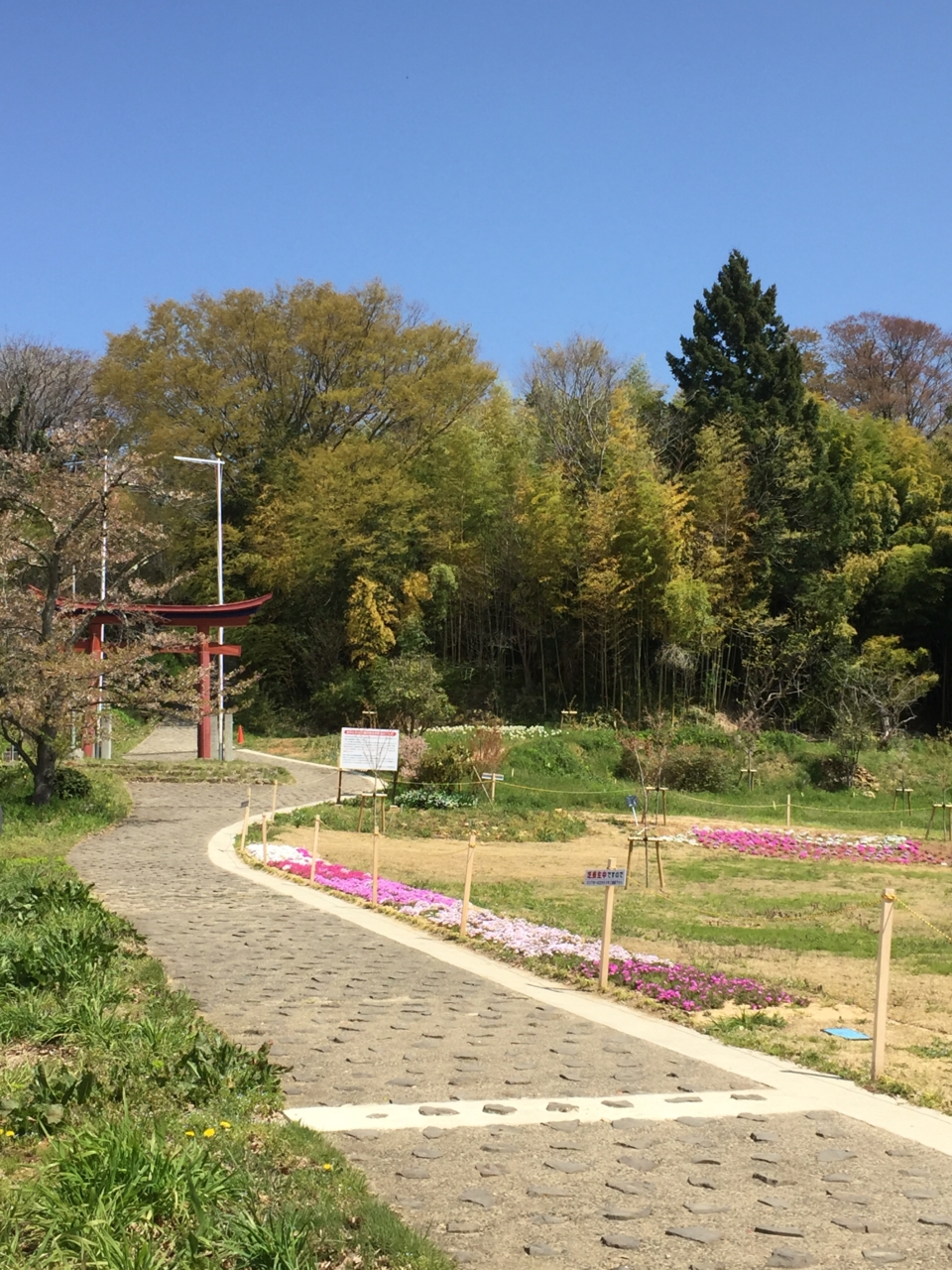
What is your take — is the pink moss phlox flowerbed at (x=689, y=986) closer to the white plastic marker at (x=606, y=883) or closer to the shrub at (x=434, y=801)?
the white plastic marker at (x=606, y=883)

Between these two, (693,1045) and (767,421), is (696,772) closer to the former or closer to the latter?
(767,421)

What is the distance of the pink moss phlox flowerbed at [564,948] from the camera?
346 inches

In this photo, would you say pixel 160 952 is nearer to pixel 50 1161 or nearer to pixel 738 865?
pixel 50 1161

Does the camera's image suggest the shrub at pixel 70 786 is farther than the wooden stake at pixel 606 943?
Yes

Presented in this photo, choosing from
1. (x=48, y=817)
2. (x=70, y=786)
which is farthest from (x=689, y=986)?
(x=70, y=786)

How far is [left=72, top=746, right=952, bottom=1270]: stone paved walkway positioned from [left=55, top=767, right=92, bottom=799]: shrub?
39.3 ft

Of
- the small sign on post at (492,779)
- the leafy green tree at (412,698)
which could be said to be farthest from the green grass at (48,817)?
the leafy green tree at (412,698)

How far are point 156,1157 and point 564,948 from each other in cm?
655

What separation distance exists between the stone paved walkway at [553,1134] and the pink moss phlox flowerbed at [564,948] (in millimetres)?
1008

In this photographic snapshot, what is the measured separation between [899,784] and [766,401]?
13.3 metres

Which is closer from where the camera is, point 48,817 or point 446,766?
point 48,817

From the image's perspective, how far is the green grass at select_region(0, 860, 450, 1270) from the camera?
154 inches

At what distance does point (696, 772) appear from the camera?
28.7m

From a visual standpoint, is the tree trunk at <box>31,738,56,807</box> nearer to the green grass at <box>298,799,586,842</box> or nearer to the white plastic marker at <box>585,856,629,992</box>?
the green grass at <box>298,799,586,842</box>
